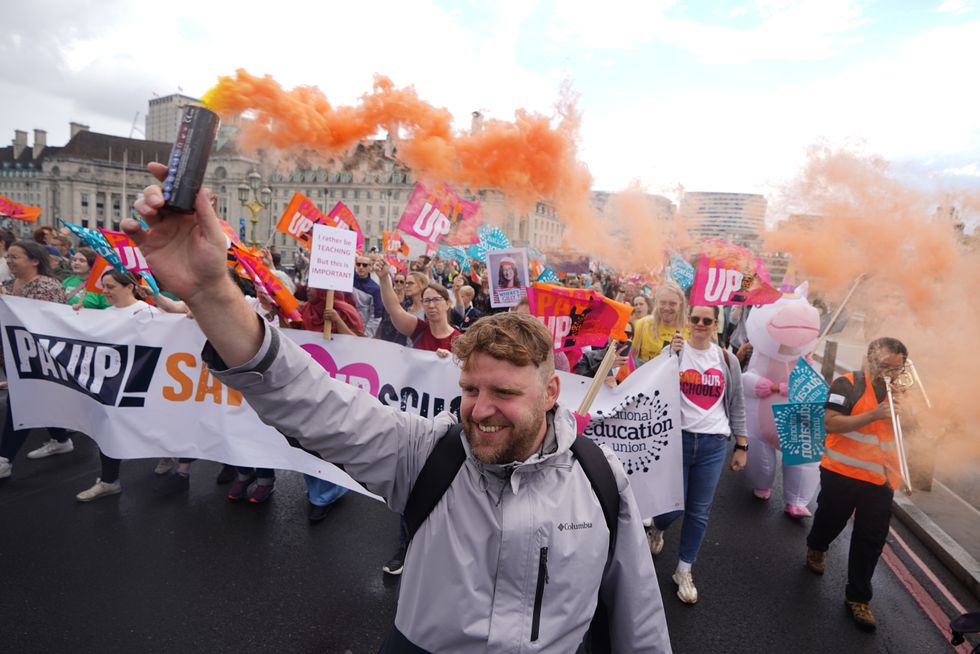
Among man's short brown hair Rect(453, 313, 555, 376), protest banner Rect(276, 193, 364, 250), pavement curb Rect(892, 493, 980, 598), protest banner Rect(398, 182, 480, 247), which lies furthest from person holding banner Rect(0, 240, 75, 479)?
pavement curb Rect(892, 493, 980, 598)

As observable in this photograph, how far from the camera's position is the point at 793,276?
730cm

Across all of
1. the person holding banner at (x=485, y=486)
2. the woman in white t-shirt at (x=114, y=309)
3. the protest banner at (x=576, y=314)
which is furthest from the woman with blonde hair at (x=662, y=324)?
the woman in white t-shirt at (x=114, y=309)

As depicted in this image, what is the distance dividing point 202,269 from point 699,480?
354cm

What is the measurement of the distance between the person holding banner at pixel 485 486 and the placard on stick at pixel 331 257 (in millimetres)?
2715

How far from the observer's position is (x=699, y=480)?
12.3 ft

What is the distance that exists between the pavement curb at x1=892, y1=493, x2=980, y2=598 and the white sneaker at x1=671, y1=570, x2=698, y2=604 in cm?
216

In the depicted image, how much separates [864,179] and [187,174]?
19.4 feet

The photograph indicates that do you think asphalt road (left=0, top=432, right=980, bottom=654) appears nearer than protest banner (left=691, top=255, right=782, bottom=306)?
Yes

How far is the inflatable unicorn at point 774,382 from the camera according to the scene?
4.79 metres

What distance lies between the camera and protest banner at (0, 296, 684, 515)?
425 cm

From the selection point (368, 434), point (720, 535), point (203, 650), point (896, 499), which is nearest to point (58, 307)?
point (203, 650)

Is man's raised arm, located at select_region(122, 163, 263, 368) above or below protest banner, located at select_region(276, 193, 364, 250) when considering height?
below

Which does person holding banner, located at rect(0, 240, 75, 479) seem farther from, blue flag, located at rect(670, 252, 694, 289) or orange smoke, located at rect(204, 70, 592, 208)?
blue flag, located at rect(670, 252, 694, 289)

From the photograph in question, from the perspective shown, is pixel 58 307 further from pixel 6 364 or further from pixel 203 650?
pixel 203 650
